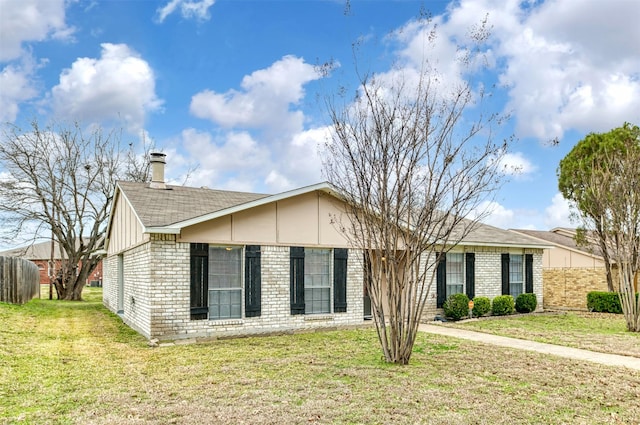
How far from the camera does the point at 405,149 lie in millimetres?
7727

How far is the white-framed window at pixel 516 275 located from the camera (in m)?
16.9

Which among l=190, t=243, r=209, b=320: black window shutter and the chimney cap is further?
the chimney cap

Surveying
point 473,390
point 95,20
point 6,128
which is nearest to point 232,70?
point 95,20

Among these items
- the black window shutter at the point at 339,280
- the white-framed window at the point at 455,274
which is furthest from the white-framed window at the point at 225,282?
the white-framed window at the point at 455,274

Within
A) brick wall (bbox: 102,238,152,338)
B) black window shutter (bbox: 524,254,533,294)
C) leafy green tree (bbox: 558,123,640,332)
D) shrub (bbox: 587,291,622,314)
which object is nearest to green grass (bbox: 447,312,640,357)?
shrub (bbox: 587,291,622,314)

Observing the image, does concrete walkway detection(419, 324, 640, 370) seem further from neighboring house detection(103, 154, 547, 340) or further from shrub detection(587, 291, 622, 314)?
shrub detection(587, 291, 622, 314)

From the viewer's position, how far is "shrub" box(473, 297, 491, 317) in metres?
15.2

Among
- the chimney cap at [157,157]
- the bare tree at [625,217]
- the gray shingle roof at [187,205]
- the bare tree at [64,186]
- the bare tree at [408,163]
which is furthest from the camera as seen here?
the bare tree at [64,186]

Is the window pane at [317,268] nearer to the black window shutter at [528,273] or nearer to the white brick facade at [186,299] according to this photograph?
the white brick facade at [186,299]

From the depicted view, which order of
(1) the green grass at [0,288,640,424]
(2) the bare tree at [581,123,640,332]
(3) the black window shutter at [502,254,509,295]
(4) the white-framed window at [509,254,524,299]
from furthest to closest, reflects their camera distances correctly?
(4) the white-framed window at [509,254,524,299]
(3) the black window shutter at [502,254,509,295]
(2) the bare tree at [581,123,640,332]
(1) the green grass at [0,288,640,424]

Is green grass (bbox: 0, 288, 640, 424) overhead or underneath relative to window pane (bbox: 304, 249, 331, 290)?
underneath

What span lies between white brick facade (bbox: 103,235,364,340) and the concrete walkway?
96.6 inches

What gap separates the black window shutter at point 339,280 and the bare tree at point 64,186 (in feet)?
57.5

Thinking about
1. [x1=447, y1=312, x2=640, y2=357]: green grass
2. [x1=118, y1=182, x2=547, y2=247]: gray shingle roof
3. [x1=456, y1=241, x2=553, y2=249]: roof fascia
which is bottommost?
[x1=447, y1=312, x2=640, y2=357]: green grass
